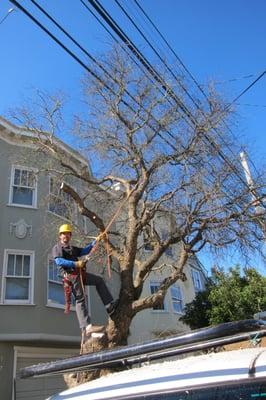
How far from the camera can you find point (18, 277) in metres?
18.4

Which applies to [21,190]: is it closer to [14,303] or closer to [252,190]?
[14,303]

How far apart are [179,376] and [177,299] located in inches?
1050

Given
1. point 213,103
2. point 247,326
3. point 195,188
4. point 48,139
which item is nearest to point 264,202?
point 195,188

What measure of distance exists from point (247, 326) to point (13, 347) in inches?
634

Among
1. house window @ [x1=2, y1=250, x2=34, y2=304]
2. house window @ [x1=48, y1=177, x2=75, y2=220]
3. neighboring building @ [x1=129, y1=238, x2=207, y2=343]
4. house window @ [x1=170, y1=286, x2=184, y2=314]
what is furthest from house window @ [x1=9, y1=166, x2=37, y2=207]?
house window @ [x1=170, y1=286, x2=184, y2=314]

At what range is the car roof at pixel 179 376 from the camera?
231 centimetres

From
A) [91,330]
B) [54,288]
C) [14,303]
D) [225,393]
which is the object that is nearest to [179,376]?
[225,393]

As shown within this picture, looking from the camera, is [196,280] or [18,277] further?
[196,280]

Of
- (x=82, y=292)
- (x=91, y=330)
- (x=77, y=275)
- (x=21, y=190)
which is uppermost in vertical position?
(x=21, y=190)

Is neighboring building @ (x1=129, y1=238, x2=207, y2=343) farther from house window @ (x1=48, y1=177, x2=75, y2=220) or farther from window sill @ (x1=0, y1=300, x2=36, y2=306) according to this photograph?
window sill @ (x1=0, y1=300, x2=36, y2=306)

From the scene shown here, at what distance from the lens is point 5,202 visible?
64.6 ft

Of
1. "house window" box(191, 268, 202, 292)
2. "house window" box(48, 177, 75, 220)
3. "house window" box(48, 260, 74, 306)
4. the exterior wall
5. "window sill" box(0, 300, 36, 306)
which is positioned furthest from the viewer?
"house window" box(191, 268, 202, 292)

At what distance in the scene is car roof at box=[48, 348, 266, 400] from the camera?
2.31m

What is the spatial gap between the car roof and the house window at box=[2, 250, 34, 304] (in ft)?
51.6
